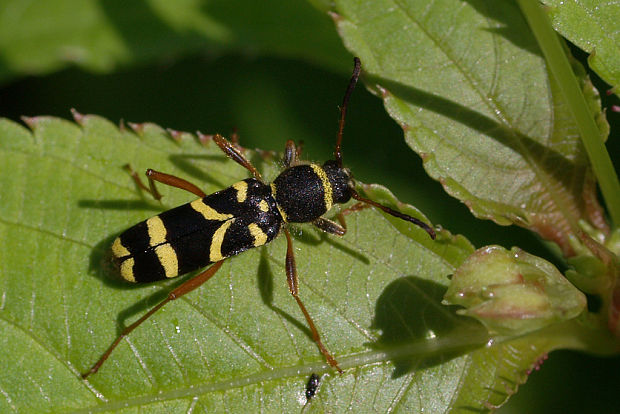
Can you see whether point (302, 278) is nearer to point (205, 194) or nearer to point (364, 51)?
point (205, 194)

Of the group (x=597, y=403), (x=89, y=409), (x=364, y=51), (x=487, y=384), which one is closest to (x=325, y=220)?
(x=364, y=51)

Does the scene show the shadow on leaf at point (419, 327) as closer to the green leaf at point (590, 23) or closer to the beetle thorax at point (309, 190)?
the beetle thorax at point (309, 190)

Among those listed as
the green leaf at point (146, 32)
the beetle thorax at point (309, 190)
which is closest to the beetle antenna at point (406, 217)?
the beetle thorax at point (309, 190)

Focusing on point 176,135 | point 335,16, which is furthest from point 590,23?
point 176,135

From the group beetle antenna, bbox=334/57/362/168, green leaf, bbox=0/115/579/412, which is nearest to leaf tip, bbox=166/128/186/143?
green leaf, bbox=0/115/579/412

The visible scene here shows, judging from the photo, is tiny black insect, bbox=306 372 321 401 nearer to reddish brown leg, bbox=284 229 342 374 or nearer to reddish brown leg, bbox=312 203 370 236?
reddish brown leg, bbox=284 229 342 374

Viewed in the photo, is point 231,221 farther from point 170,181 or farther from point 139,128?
point 139,128
